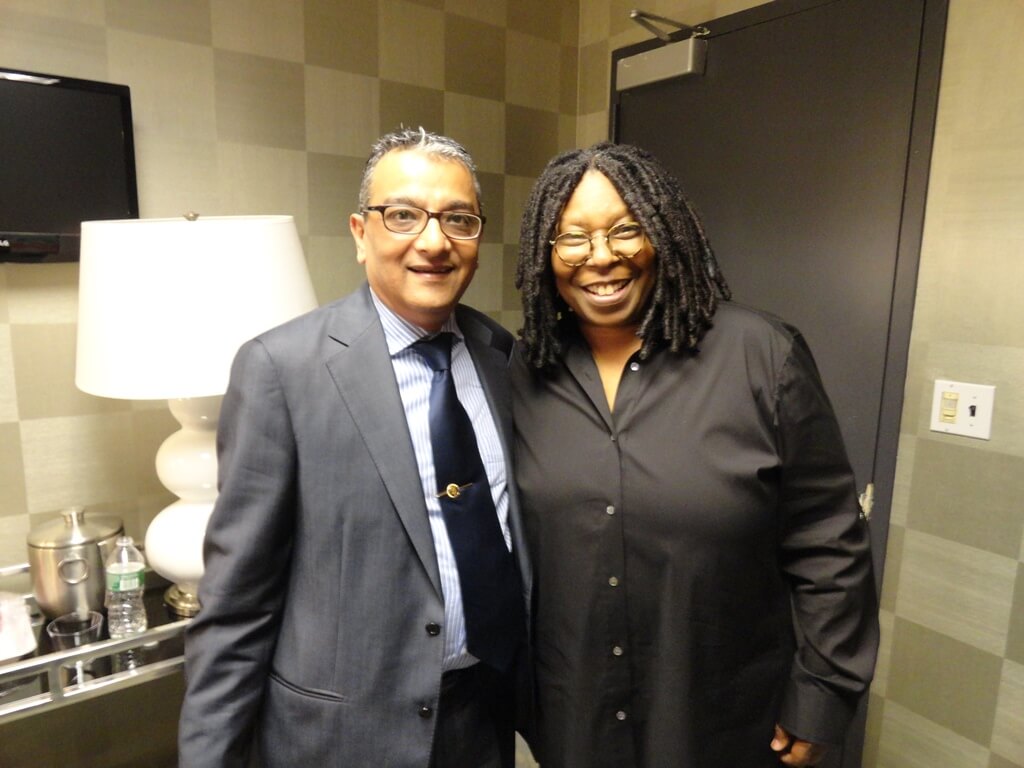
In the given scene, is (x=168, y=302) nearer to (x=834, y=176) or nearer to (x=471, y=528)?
(x=471, y=528)

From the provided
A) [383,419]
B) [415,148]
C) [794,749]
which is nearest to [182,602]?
[383,419]

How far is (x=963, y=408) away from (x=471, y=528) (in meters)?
1.12

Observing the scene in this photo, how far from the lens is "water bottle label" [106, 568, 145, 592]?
1.32 meters

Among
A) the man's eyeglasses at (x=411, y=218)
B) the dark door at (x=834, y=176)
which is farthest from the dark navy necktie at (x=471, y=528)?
the dark door at (x=834, y=176)

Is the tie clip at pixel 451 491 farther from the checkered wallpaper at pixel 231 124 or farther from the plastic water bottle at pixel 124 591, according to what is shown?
the checkered wallpaper at pixel 231 124

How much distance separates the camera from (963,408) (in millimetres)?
1493

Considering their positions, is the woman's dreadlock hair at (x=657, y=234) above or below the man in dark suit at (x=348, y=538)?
above

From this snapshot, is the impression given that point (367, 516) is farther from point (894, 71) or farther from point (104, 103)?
point (894, 71)

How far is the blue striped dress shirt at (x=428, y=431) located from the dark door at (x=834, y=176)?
2.60ft

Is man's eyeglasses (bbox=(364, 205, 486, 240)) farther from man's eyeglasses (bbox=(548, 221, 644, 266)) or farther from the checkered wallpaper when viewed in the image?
the checkered wallpaper

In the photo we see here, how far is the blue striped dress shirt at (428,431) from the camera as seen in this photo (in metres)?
1.04

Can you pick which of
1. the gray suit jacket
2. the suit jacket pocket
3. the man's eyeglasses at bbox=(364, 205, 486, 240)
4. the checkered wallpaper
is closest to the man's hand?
the gray suit jacket

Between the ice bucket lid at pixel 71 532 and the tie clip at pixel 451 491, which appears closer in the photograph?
the tie clip at pixel 451 491

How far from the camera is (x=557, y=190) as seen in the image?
1094mm
